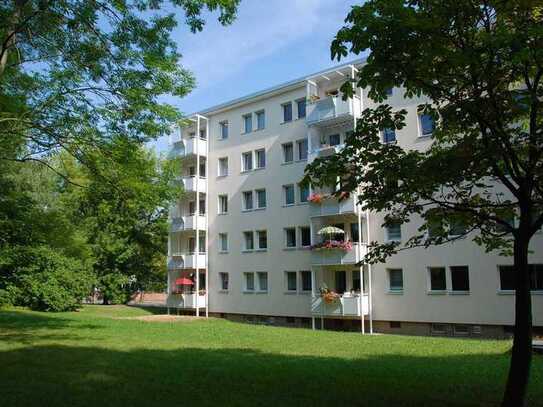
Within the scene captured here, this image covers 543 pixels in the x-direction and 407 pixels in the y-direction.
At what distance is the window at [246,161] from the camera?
120 feet

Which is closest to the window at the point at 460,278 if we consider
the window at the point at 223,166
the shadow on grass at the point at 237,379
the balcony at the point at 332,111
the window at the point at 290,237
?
the balcony at the point at 332,111

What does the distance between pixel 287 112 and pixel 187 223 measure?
1057 centimetres

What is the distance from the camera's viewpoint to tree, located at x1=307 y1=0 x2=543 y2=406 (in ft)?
22.5

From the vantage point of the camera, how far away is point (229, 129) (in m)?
38.2

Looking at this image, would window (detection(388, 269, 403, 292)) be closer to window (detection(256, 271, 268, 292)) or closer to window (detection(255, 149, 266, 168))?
window (detection(256, 271, 268, 292))

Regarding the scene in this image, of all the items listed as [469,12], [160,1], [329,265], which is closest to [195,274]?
[329,265]

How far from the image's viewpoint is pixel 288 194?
33.8m

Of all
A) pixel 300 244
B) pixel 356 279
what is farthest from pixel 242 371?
pixel 300 244

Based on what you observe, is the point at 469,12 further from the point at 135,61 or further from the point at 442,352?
the point at 442,352

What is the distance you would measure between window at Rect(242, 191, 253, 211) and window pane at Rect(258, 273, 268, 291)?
14.6 feet

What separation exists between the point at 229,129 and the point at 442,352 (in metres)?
25.2

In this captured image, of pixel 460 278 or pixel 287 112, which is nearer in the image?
pixel 460 278

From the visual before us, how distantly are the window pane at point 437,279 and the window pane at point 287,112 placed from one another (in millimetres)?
13244

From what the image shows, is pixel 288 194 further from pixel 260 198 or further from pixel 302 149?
pixel 302 149
